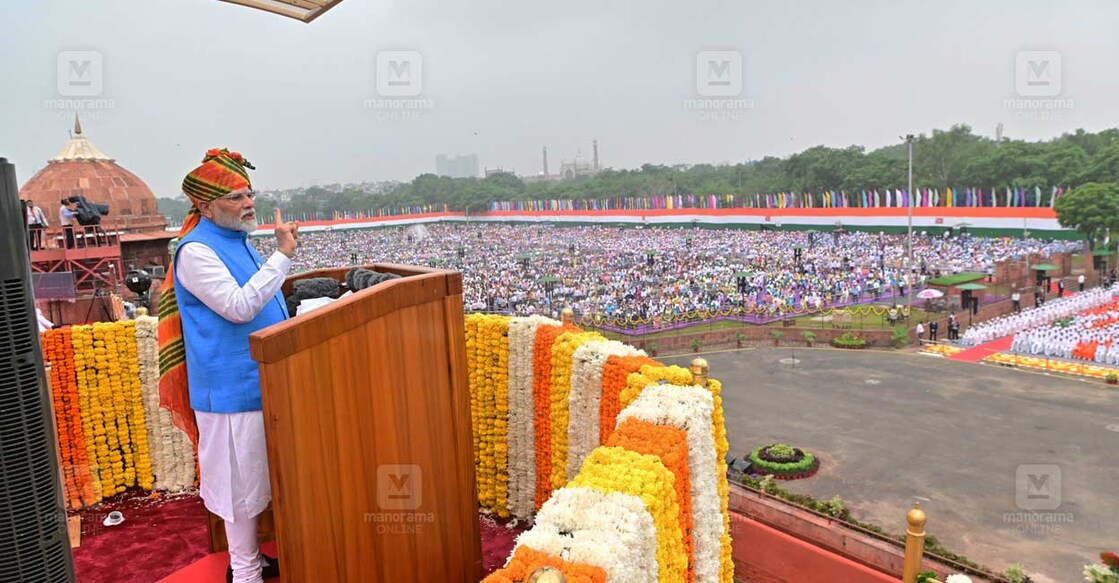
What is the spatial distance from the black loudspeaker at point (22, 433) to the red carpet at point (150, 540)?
2154mm

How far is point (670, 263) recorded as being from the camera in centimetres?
4003

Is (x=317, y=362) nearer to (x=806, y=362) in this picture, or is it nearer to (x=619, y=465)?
(x=619, y=465)

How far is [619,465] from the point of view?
2525 millimetres

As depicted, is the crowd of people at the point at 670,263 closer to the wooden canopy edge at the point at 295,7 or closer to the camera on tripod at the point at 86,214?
the camera on tripod at the point at 86,214

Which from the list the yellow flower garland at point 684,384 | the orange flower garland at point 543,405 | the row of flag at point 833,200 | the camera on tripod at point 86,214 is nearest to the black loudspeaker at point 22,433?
the yellow flower garland at point 684,384

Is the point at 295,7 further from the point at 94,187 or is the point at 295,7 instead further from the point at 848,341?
the point at 848,341

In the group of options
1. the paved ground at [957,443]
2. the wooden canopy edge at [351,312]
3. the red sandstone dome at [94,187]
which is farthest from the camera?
the red sandstone dome at [94,187]

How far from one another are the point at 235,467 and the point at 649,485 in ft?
5.38

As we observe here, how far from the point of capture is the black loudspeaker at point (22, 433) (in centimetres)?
174

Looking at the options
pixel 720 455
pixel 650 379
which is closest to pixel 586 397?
pixel 650 379

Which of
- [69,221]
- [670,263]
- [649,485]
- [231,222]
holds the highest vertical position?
[69,221]

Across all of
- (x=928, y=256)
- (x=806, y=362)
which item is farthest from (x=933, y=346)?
(x=928, y=256)

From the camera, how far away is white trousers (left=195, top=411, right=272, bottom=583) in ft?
8.70

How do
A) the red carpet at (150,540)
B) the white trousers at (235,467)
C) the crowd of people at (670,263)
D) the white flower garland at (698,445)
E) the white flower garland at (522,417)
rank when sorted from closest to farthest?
the white trousers at (235,467) → the white flower garland at (698,445) → the red carpet at (150,540) → the white flower garland at (522,417) → the crowd of people at (670,263)
